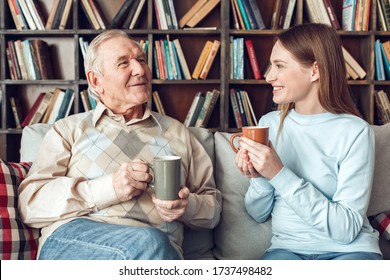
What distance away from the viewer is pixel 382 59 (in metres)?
3.37

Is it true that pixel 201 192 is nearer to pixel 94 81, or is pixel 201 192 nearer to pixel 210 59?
pixel 94 81

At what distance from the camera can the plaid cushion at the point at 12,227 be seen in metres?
1.37

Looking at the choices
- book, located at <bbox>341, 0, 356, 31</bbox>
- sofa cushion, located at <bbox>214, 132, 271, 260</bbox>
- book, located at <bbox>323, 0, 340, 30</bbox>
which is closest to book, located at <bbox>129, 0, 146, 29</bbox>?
book, located at <bbox>323, 0, 340, 30</bbox>

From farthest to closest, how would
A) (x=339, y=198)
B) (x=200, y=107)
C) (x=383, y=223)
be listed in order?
(x=200, y=107) < (x=383, y=223) < (x=339, y=198)

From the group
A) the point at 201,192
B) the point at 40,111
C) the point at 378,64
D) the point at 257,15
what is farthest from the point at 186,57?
the point at 201,192

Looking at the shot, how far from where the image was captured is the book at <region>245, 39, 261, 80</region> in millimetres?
3338

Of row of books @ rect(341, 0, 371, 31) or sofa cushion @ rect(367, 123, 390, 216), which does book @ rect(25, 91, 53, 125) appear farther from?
sofa cushion @ rect(367, 123, 390, 216)

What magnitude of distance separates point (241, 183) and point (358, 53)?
2.32 metres

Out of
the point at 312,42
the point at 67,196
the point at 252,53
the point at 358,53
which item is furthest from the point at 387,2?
the point at 67,196

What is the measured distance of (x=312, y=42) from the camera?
1.47 meters

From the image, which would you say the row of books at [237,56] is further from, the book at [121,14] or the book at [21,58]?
the book at [21,58]

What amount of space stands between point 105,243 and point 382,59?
2.74m

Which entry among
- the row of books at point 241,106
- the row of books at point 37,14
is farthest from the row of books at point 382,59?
the row of books at point 37,14

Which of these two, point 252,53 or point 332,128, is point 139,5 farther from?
point 332,128
